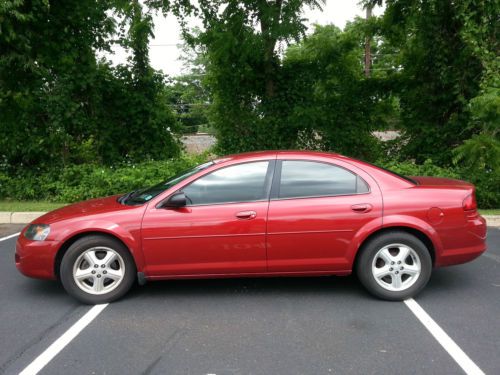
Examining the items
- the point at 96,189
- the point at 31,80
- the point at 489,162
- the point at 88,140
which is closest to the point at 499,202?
the point at 489,162

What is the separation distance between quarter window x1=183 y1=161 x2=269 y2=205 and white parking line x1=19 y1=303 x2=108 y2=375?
1.36 m

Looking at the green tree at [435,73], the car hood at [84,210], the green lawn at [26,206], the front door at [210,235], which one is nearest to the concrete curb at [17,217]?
the green lawn at [26,206]

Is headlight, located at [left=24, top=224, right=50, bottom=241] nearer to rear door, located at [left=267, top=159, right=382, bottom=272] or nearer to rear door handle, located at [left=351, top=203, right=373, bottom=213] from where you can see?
rear door, located at [left=267, top=159, right=382, bottom=272]

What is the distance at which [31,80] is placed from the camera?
10.1 meters

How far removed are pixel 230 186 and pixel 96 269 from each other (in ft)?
4.94

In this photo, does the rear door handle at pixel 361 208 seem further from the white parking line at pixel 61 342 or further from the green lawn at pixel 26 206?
the green lawn at pixel 26 206

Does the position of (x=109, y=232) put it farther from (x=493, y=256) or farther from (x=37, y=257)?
(x=493, y=256)

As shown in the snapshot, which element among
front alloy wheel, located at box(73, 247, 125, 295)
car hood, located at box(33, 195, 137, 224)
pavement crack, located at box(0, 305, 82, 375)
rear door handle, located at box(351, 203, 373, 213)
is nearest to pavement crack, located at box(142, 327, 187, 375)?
front alloy wheel, located at box(73, 247, 125, 295)

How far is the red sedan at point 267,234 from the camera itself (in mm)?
4246

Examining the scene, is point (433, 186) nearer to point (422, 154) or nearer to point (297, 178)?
point (297, 178)

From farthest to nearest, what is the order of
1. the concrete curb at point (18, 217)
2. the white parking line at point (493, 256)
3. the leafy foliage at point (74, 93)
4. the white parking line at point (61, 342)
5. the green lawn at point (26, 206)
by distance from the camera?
the leafy foliage at point (74, 93) → the green lawn at point (26, 206) → the concrete curb at point (18, 217) → the white parking line at point (493, 256) → the white parking line at point (61, 342)

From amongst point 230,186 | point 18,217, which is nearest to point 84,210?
point 230,186

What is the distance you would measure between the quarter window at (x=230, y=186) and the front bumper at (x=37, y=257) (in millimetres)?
1400

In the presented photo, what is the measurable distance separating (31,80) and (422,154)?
30.1ft
